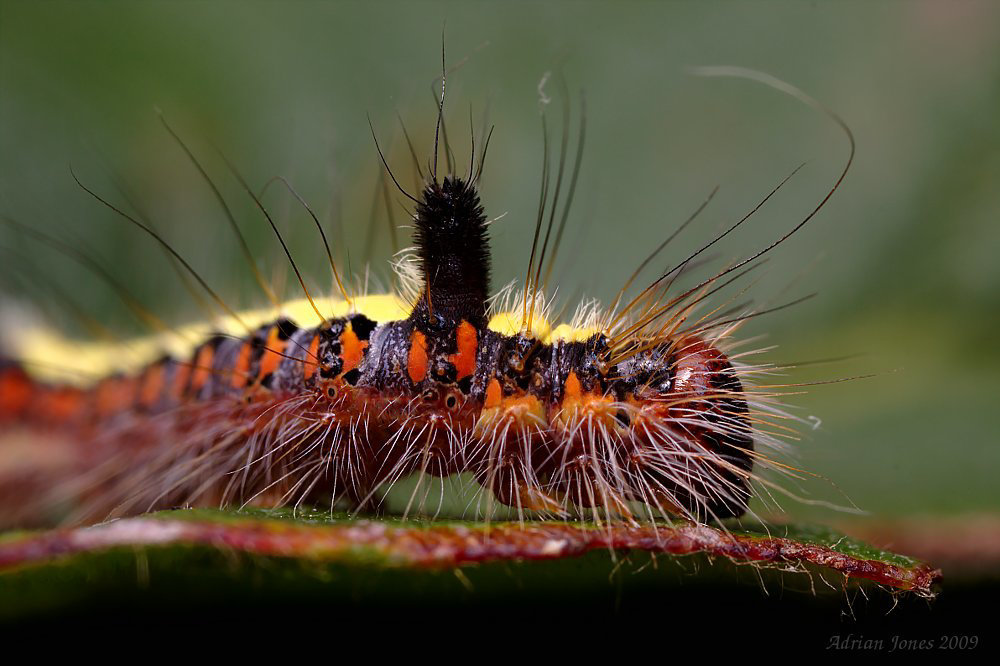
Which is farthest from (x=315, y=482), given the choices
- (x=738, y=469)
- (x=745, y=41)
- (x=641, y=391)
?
(x=745, y=41)

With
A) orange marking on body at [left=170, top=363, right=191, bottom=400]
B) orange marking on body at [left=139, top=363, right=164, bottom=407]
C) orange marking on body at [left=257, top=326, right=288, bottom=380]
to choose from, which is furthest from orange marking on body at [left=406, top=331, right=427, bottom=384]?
orange marking on body at [left=139, top=363, right=164, bottom=407]

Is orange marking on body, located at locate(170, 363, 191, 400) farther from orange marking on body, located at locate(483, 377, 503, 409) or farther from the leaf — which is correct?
A: the leaf

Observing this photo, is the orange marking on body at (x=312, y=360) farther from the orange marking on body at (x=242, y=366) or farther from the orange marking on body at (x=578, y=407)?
the orange marking on body at (x=578, y=407)

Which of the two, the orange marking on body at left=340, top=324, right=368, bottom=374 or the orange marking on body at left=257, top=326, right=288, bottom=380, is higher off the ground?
the orange marking on body at left=257, top=326, right=288, bottom=380

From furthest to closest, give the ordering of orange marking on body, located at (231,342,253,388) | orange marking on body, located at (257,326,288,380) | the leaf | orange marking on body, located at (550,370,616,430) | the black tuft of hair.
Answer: orange marking on body, located at (231,342,253,388) → orange marking on body, located at (257,326,288,380) → the black tuft of hair → orange marking on body, located at (550,370,616,430) → the leaf

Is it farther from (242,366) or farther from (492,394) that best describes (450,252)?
(242,366)

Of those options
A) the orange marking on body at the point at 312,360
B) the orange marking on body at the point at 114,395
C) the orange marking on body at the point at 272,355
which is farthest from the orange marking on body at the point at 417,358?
the orange marking on body at the point at 114,395
